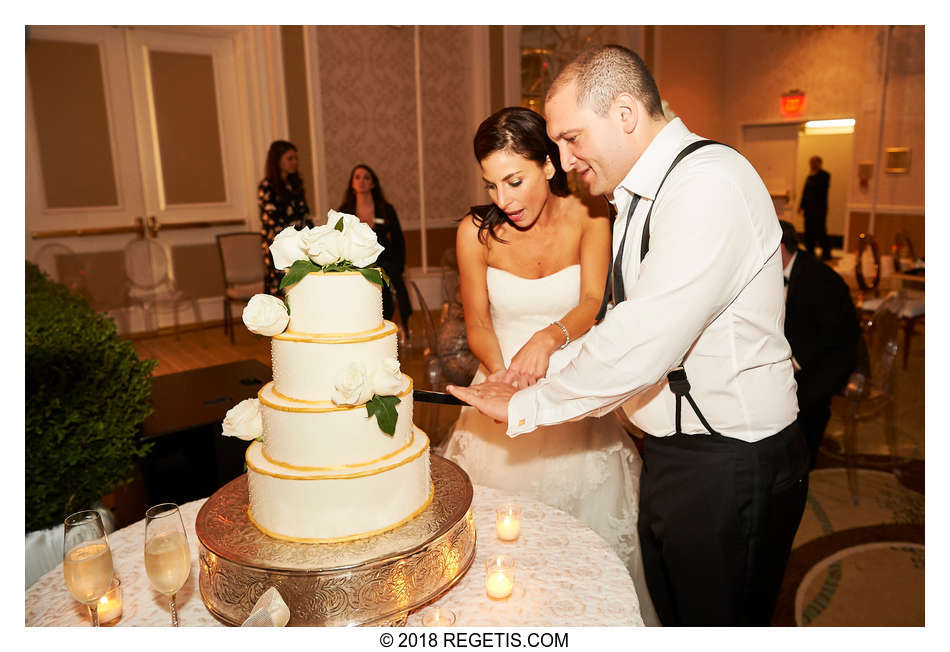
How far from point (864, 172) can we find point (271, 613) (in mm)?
10353

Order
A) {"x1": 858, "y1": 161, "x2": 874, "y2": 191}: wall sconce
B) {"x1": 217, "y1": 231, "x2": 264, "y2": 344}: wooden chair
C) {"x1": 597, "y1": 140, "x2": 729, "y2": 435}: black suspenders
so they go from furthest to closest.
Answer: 1. {"x1": 858, "y1": 161, "x2": 874, "y2": 191}: wall sconce
2. {"x1": 217, "y1": 231, "x2": 264, "y2": 344}: wooden chair
3. {"x1": 597, "y1": 140, "x2": 729, "y2": 435}: black suspenders

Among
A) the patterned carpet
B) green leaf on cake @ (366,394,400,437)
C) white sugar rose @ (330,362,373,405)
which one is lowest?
the patterned carpet

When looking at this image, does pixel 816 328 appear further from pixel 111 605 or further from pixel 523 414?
pixel 111 605

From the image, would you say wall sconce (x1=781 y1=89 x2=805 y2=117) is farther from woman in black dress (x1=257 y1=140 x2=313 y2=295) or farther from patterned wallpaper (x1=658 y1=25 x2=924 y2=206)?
woman in black dress (x1=257 y1=140 x2=313 y2=295)

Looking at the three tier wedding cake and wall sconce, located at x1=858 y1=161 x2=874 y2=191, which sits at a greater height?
wall sconce, located at x1=858 y1=161 x2=874 y2=191

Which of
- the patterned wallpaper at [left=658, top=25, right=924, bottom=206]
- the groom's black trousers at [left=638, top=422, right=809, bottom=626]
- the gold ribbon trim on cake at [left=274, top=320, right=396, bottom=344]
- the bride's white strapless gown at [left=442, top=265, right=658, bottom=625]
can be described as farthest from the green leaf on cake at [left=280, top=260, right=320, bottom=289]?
the patterned wallpaper at [left=658, top=25, right=924, bottom=206]

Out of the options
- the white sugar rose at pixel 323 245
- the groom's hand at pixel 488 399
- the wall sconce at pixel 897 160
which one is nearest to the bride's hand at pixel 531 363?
the groom's hand at pixel 488 399

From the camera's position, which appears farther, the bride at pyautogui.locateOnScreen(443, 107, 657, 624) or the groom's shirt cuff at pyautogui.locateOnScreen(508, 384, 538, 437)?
the bride at pyautogui.locateOnScreen(443, 107, 657, 624)

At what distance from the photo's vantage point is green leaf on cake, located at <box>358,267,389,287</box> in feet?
5.10

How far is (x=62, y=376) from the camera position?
2381mm

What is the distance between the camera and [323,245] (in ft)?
4.93

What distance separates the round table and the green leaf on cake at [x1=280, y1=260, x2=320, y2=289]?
0.81 meters

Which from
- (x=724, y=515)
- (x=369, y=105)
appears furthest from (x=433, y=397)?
(x=369, y=105)

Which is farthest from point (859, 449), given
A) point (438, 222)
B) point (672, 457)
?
point (438, 222)
